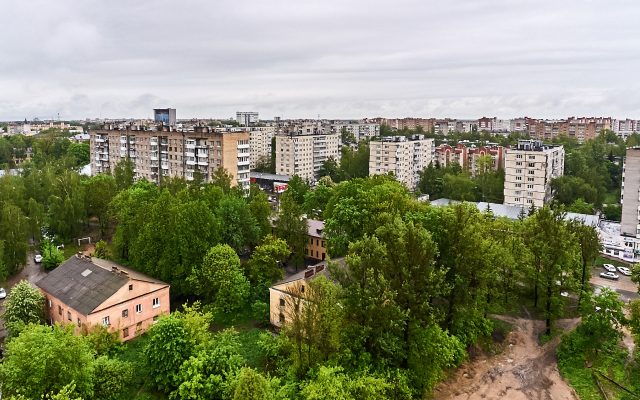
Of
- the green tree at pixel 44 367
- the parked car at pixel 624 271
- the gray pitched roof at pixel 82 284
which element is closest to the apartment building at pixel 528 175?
the parked car at pixel 624 271

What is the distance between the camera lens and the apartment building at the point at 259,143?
9724 cm

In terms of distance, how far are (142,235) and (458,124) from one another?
145 metres

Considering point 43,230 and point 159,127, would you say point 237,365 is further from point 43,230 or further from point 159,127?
point 159,127

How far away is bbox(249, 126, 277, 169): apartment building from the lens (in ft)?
319

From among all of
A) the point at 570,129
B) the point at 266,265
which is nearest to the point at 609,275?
the point at 266,265

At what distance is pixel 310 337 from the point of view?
19.2 m

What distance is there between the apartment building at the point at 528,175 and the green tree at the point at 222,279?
1591 inches

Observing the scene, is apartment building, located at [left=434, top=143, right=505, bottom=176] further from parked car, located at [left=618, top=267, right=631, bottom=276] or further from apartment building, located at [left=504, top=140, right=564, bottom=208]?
parked car, located at [left=618, top=267, right=631, bottom=276]

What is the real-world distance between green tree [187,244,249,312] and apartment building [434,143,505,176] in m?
57.2

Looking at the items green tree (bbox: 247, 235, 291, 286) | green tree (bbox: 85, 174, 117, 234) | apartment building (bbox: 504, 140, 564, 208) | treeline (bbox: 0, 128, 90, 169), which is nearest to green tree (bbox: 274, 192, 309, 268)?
green tree (bbox: 247, 235, 291, 286)

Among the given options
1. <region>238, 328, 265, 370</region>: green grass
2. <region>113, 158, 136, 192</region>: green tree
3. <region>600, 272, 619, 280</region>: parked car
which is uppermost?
<region>113, 158, 136, 192</region>: green tree

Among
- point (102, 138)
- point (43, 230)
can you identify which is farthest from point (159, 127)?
point (43, 230)

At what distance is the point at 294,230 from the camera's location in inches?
1410

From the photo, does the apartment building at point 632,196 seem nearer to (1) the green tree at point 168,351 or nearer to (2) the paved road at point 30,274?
(1) the green tree at point 168,351
